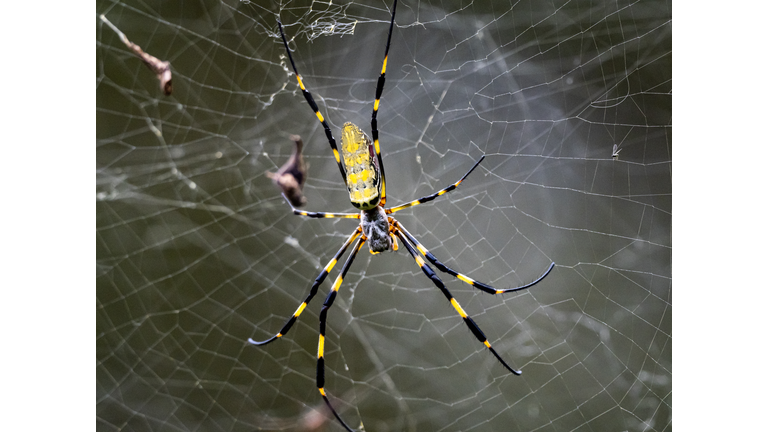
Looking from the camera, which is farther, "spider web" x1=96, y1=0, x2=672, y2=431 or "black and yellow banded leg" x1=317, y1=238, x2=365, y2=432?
"spider web" x1=96, y1=0, x2=672, y2=431

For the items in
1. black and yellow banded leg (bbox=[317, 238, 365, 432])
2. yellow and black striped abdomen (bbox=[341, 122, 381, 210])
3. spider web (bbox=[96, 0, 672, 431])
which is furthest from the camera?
spider web (bbox=[96, 0, 672, 431])

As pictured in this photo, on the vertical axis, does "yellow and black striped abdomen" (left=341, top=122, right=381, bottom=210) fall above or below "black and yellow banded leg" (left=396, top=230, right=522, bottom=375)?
above

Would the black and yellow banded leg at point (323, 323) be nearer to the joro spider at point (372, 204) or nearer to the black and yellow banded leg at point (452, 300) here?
the joro spider at point (372, 204)

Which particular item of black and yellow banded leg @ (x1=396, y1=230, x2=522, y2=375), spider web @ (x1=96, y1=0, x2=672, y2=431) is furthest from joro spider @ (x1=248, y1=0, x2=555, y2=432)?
spider web @ (x1=96, y1=0, x2=672, y2=431)

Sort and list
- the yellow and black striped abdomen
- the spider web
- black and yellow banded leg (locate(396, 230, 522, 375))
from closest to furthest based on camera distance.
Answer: the yellow and black striped abdomen
black and yellow banded leg (locate(396, 230, 522, 375))
the spider web

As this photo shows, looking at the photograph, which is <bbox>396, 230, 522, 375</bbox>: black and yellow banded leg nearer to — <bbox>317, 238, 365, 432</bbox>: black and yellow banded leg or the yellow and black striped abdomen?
<bbox>317, 238, 365, 432</bbox>: black and yellow banded leg

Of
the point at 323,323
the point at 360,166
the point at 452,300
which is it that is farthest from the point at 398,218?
the point at 360,166

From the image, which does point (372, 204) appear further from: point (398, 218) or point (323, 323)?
point (398, 218)
